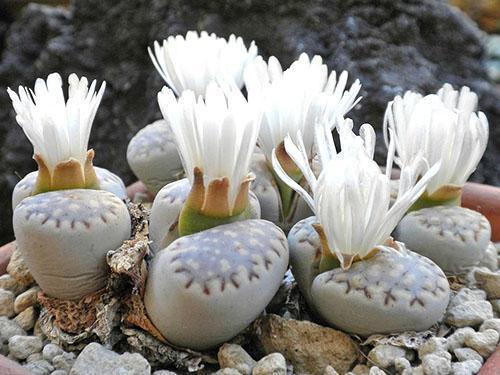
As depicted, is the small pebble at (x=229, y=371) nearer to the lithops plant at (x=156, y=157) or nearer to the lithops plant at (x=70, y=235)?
the lithops plant at (x=70, y=235)

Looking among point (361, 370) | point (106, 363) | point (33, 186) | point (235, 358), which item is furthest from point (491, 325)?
point (33, 186)

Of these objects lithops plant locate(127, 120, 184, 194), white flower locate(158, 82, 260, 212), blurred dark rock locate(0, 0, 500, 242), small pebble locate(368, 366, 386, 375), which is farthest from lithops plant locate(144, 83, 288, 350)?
blurred dark rock locate(0, 0, 500, 242)

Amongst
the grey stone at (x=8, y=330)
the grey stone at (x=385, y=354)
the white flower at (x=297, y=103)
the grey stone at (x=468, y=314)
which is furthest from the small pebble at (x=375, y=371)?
the grey stone at (x=8, y=330)

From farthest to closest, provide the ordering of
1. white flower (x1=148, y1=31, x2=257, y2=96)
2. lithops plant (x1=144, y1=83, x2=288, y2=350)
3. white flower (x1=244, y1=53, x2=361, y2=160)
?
white flower (x1=148, y1=31, x2=257, y2=96) → white flower (x1=244, y1=53, x2=361, y2=160) → lithops plant (x1=144, y1=83, x2=288, y2=350)

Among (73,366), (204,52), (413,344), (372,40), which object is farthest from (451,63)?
(73,366)

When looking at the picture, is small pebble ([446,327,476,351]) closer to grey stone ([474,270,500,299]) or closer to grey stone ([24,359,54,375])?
grey stone ([474,270,500,299])

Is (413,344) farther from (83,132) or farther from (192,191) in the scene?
(83,132)

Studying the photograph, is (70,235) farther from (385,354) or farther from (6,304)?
(385,354)
